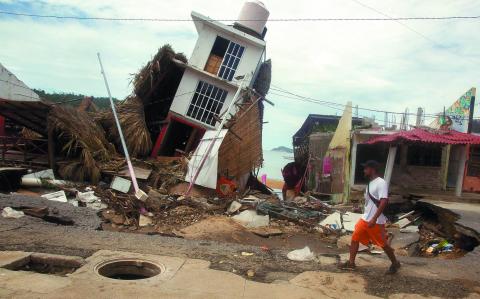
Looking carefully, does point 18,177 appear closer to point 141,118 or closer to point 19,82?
point 141,118

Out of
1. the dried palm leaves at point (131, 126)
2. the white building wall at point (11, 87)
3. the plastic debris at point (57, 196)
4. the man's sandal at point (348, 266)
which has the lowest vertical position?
the plastic debris at point (57, 196)

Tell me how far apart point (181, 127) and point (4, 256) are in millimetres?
14810

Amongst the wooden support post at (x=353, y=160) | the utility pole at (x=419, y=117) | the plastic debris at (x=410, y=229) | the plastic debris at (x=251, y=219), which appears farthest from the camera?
the utility pole at (x=419, y=117)

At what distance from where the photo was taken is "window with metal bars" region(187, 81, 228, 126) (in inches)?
703

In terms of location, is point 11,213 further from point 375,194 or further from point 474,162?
point 474,162

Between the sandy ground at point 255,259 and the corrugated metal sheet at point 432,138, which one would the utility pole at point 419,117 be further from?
the sandy ground at point 255,259

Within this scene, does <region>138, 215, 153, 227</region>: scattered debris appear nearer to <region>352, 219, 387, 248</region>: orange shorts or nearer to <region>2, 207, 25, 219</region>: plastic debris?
<region>2, 207, 25, 219</region>: plastic debris

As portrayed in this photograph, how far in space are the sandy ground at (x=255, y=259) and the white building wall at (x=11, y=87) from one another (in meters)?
16.2

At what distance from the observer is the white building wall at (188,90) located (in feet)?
58.0

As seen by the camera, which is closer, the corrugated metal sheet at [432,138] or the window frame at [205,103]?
the corrugated metal sheet at [432,138]

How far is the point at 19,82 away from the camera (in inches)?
845

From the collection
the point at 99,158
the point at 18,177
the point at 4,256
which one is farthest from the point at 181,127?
the point at 4,256

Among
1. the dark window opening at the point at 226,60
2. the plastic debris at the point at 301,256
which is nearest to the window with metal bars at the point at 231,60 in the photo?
the dark window opening at the point at 226,60

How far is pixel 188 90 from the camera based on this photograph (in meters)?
17.7
